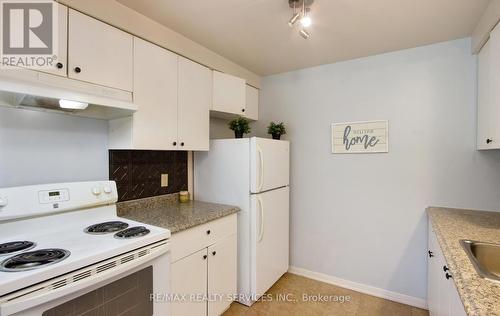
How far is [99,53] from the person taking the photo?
58.2 inches

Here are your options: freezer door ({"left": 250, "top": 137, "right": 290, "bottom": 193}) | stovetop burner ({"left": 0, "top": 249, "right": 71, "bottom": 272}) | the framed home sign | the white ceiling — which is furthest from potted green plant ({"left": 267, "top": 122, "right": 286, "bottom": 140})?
stovetop burner ({"left": 0, "top": 249, "right": 71, "bottom": 272})

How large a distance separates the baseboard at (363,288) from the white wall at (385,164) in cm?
5

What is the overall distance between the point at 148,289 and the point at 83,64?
4.34ft

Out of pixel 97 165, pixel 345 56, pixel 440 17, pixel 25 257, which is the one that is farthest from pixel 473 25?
pixel 25 257

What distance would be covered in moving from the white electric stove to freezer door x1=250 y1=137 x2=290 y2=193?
3.01ft

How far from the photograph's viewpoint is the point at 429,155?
2.14 metres

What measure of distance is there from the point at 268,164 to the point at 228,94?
797 mm

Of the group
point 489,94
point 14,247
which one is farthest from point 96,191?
point 489,94

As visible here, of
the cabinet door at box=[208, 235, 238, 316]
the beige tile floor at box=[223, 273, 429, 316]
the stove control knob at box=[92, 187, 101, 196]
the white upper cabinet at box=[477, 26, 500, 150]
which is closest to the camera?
the white upper cabinet at box=[477, 26, 500, 150]

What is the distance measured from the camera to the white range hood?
1.08 metres

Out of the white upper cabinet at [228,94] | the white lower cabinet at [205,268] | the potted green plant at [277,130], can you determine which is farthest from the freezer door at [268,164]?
the white upper cabinet at [228,94]

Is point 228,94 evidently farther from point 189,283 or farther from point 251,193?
point 189,283

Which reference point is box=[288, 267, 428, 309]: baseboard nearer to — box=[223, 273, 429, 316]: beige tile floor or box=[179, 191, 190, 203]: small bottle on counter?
box=[223, 273, 429, 316]: beige tile floor

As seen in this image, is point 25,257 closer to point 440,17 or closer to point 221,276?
point 221,276
